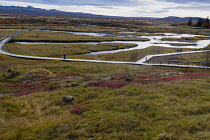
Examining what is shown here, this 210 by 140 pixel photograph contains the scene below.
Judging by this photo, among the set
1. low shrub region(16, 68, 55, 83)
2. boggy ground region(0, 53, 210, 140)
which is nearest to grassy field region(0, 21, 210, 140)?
boggy ground region(0, 53, 210, 140)

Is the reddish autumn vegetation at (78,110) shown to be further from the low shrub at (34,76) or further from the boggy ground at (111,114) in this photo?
the low shrub at (34,76)

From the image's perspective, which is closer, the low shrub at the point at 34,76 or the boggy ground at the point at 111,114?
the boggy ground at the point at 111,114

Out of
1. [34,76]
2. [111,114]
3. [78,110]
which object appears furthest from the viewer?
[34,76]

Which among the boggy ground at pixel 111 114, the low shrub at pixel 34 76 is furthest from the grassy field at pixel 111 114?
the low shrub at pixel 34 76

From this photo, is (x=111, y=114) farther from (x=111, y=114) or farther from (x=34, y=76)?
(x=34, y=76)

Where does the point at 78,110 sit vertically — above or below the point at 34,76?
above

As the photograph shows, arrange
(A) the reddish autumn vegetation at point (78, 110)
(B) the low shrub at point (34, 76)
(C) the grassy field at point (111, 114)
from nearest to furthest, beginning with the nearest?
1. (C) the grassy field at point (111, 114)
2. (A) the reddish autumn vegetation at point (78, 110)
3. (B) the low shrub at point (34, 76)

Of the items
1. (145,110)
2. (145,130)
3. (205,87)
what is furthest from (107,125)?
(205,87)

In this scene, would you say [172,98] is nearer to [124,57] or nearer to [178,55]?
[124,57]

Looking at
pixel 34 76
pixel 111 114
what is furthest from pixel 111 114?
pixel 34 76

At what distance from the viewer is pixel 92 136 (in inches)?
477

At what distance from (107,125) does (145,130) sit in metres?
2.75

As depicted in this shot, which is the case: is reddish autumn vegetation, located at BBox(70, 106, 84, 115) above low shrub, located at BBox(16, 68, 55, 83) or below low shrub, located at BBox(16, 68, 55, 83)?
above

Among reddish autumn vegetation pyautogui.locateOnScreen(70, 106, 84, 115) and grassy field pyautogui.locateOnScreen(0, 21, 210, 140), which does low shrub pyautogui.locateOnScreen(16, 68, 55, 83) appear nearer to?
grassy field pyautogui.locateOnScreen(0, 21, 210, 140)
